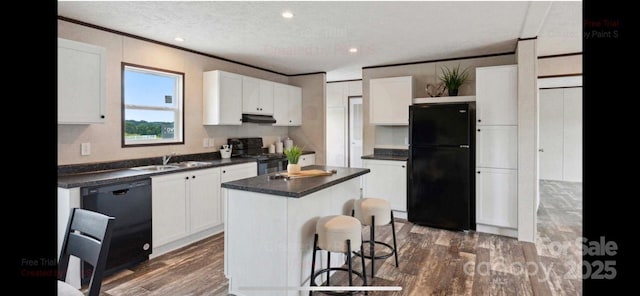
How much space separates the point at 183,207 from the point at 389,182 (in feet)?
8.45

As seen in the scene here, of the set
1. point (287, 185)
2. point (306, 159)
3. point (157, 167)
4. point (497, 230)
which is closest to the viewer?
point (287, 185)

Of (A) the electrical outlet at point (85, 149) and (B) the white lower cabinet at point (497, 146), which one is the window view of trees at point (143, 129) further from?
(B) the white lower cabinet at point (497, 146)

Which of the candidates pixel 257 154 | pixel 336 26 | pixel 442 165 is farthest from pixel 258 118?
pixel 442 165

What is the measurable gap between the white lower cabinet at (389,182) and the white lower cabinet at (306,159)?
1127 mm

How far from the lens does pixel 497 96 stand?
3.90 m

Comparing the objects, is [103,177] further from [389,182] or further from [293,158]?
[389,182]

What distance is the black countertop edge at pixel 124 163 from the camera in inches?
121

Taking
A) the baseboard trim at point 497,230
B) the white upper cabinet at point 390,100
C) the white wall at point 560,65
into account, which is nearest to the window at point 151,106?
the white upper cabinet at point 390,100

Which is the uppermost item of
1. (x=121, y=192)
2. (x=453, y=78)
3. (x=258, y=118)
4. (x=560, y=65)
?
(x=560, y=65)

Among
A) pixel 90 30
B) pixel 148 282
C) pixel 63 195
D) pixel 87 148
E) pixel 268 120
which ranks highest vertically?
pixel 90 30

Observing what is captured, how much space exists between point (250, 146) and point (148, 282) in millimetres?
2559
